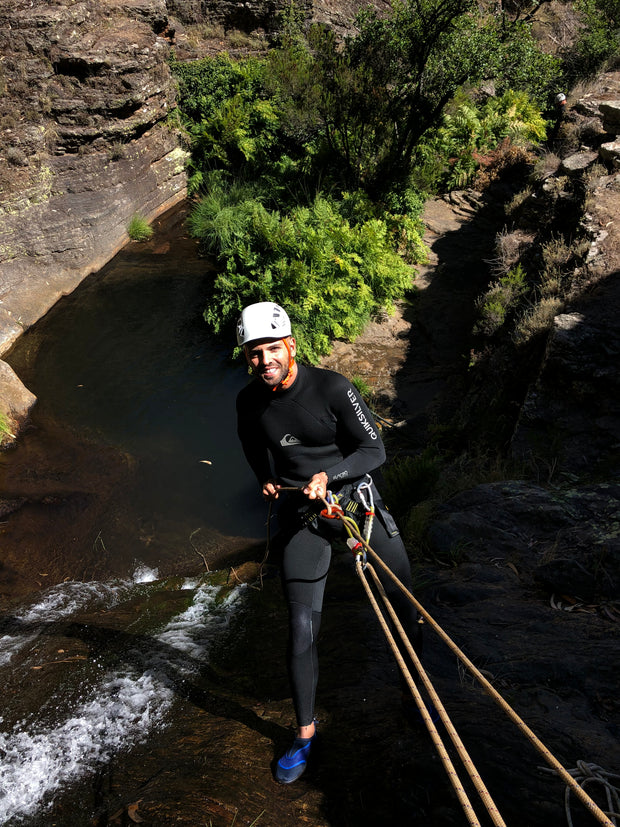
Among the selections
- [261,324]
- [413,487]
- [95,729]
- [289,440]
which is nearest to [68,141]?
[413,487]

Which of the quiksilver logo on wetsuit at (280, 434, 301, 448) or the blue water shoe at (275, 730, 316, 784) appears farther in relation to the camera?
the quiksilver logo on wetsuit at (280, 434, 301, 448)

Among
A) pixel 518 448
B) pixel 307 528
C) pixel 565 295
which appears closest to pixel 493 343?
pixel 565 295

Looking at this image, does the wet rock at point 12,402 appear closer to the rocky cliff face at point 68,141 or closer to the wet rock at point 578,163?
the rocky cliff face at point 68,141

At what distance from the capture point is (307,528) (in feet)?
9.33

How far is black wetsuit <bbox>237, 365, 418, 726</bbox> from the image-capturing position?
2.72 m

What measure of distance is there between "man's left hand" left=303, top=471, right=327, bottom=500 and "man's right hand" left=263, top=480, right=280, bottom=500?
0.29 m

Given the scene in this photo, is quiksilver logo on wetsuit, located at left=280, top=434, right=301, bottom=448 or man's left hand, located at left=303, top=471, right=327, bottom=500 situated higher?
quiksilver logo on wetsuit, located at left=280, top=434, right=301, bottom=448

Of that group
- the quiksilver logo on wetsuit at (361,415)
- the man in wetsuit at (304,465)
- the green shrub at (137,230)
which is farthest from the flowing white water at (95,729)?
the green shrub at (137,230)

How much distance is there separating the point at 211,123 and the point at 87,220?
541cm

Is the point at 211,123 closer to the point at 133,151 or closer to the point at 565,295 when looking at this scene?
the point at 133,151

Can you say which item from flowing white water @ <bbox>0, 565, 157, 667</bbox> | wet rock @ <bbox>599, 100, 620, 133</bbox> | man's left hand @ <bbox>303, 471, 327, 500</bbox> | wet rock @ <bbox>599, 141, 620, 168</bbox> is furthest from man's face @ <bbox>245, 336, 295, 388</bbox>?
wet rock @ <bbox>599, 100, 620, 133</bbox>

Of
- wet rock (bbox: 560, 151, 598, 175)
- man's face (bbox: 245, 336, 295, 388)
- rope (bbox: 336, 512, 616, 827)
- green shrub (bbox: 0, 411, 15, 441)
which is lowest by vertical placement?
green shrub (bbox: 0, 411, 15, 441)

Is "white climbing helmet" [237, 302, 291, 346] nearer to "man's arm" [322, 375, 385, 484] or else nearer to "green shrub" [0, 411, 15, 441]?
"man's arm" [322, 375, 385, 484]

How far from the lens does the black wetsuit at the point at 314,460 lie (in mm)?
2725
